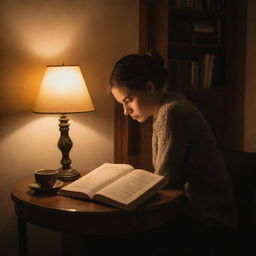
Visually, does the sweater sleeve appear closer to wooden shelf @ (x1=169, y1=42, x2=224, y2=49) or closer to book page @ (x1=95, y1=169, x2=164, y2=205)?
book page @ (x1=95, y1=169, x2=164, y2=205)

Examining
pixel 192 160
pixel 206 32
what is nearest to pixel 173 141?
pixel 192 160

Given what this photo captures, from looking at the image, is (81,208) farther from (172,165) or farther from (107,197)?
(172,165)

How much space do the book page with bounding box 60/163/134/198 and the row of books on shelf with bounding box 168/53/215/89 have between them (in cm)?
107

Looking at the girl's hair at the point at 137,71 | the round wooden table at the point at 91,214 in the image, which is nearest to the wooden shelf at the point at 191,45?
the girl's hair at the point at 137,71

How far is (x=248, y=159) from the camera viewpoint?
1742 millimetres

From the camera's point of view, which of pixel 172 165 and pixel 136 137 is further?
pixel 136 137

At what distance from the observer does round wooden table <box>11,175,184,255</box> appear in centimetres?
140

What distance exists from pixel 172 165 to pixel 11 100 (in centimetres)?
87

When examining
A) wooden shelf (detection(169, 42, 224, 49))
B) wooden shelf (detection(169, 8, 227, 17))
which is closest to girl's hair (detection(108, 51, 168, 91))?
wooden shelf (detection(169, 42, 224, 49))

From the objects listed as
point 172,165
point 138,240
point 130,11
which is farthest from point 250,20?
point 138,240

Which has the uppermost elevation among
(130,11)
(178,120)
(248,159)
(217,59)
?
(130,11)

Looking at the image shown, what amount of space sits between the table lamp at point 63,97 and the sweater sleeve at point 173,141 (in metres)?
0.40

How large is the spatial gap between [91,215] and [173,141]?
0.42 m

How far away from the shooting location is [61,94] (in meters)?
1.75
